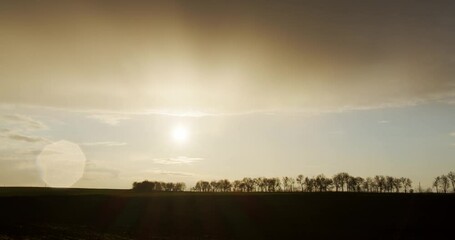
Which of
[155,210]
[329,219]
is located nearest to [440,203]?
[329,219]

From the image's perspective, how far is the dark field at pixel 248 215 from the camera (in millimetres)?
73562

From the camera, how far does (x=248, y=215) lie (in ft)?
304

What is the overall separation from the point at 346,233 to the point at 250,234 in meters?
18.8

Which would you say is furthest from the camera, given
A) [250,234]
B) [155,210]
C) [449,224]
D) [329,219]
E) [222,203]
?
[222,203]

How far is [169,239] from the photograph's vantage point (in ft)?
193

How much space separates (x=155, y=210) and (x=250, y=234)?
33.0m

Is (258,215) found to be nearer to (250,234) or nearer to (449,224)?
(250,234)

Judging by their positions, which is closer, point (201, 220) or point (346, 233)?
point (346, 233)

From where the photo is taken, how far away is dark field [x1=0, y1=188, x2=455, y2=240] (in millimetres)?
73562

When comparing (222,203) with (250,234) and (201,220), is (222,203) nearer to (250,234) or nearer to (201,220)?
(201,220)

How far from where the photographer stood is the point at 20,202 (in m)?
98.1

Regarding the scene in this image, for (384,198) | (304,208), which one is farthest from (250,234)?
(384,198)

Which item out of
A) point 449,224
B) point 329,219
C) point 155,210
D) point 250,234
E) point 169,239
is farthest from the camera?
point 155,210

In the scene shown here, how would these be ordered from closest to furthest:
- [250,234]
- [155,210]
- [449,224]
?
[250,234]
[449,224]
[155,210]
